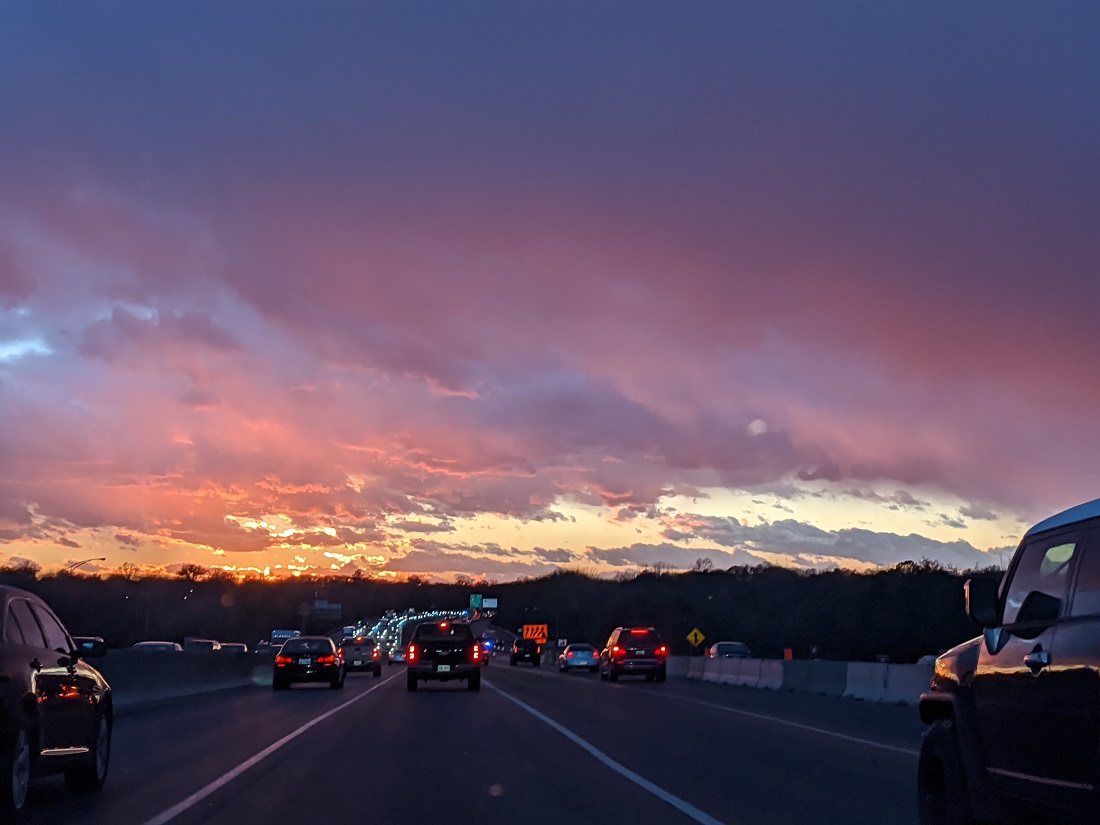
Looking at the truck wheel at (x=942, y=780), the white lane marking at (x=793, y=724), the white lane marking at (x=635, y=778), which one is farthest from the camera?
the white lane marking at (x=793, y=724)

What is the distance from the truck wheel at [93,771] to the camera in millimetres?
12811

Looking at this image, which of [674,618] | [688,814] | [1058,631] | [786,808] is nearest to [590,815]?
[688,814]

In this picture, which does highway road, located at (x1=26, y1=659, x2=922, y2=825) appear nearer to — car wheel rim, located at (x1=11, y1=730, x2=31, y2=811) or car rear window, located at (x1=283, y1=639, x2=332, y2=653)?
car wheel rim, located at (x1=11, y1=730, x2=31, y2=811)

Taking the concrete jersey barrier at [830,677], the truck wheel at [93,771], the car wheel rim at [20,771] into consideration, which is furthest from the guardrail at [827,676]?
the car wheel rim at [20,771]

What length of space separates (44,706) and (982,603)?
8.15 meters

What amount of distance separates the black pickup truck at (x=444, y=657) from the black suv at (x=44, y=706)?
25.4 m

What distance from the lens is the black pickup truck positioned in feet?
127

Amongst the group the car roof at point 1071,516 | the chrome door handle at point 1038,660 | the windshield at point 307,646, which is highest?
the car roof at point 1071,516

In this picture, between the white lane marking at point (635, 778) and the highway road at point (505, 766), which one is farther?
the highway road at point (505, 766)

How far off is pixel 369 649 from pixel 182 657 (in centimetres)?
2654

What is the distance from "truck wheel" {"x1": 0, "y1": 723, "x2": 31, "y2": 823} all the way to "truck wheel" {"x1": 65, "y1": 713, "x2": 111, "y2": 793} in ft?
6.18

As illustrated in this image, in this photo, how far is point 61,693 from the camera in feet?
38.7

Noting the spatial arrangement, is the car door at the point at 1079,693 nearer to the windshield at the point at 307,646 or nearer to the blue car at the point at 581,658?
the windshield at the point at 307,646

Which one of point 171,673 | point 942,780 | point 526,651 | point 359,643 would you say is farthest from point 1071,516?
point 526,651
